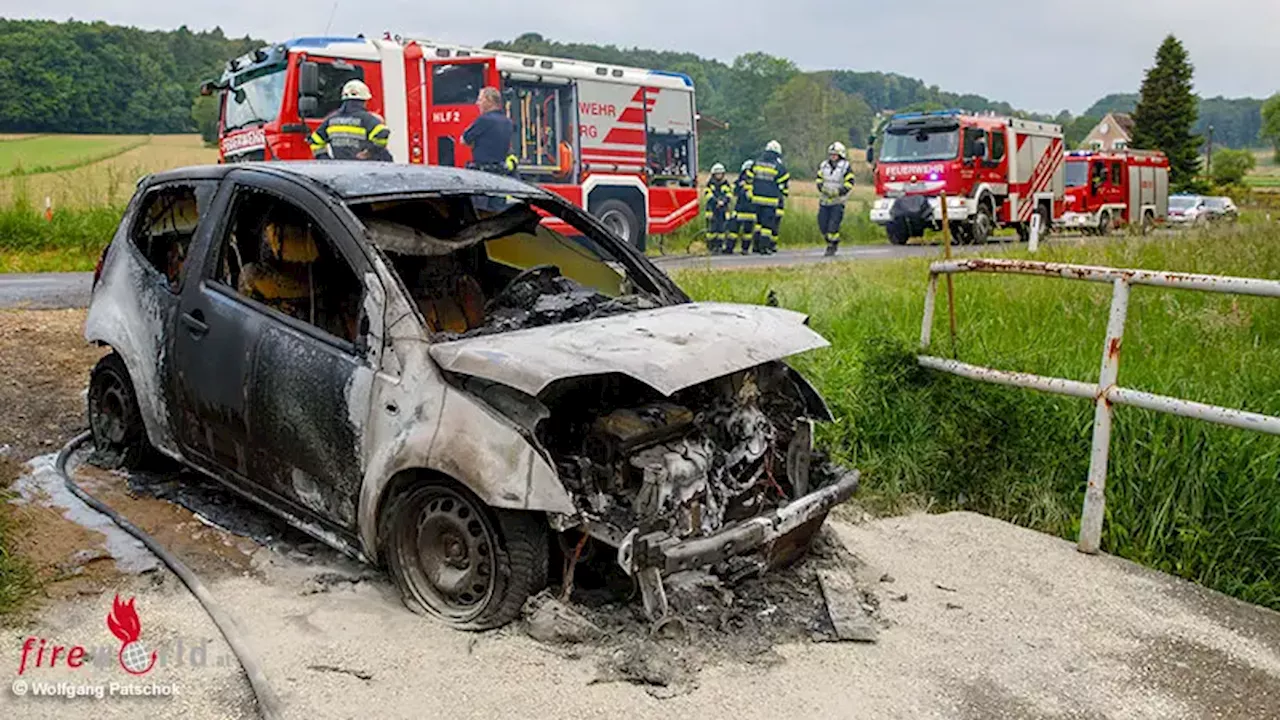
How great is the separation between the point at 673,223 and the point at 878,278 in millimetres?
8037

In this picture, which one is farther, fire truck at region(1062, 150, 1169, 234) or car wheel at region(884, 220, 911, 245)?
fire truck at region(1062, 150, 1169, 234)

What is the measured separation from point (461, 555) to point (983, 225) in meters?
20.7

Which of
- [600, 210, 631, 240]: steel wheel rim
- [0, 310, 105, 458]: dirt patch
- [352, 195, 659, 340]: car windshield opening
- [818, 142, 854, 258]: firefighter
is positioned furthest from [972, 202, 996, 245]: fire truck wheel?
[352, 195, 659, 340]: car windshield opening

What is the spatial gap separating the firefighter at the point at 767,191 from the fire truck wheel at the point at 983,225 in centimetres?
523

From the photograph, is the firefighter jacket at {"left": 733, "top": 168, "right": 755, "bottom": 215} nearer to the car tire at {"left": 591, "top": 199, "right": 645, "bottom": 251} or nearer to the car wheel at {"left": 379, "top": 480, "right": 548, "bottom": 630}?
the car tire at {"left": 591, "top": 199, "right": 645, "bottom": 251}

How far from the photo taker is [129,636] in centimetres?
331

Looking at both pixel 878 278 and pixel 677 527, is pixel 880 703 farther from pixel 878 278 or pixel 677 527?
pixel 878 278

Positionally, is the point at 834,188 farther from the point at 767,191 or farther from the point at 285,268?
the point at 285,268

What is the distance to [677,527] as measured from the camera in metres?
3.34

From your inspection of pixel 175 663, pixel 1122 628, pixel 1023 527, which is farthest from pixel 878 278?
pixel 175 663

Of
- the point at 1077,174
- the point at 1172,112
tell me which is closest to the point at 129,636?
the point at 1077,174

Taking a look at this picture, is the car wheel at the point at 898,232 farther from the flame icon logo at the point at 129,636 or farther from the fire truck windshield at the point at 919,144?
the flame icon logo at the point at 129,636

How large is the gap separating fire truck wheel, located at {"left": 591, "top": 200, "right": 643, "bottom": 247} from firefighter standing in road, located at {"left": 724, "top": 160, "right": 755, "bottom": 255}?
3213 millimetres

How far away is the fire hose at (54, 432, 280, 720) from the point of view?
2.93 m
